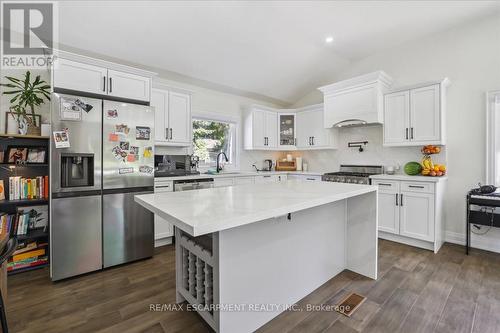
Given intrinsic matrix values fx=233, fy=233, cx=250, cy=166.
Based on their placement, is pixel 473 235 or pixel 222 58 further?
pixel 222 58

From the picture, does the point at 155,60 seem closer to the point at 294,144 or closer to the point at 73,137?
the point at 73,137

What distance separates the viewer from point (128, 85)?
2.74m

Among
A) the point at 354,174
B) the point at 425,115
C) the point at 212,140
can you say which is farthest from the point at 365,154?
the point at 212,140

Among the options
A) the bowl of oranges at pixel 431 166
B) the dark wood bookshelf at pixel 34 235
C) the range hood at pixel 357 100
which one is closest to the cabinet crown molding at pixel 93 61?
the dark wood bookshelf at pixel 34 235

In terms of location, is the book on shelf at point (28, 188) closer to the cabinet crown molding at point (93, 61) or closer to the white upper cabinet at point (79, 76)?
the white upper cabinet at point (79, 76)

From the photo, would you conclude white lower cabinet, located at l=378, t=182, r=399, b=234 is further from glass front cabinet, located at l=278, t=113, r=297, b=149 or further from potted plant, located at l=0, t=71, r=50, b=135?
potted plant, located at l=0, t=71, r=50, b=135

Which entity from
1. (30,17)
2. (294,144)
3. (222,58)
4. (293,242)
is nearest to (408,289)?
(293,242)

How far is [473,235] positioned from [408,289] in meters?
1.93

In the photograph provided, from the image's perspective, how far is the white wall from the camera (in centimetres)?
311

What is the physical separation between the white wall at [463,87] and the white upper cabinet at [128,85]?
401 cm

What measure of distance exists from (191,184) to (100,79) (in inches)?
64.9

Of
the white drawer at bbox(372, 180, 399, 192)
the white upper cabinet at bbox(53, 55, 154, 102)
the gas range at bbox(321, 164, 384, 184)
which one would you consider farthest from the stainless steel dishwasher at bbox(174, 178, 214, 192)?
the white drawer at bbox(372, 180, 399, 192)

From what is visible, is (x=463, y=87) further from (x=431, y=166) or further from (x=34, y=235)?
(x=34, y=235)

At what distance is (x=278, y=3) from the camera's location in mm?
2867
